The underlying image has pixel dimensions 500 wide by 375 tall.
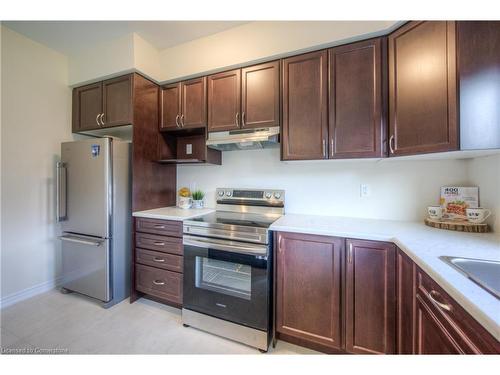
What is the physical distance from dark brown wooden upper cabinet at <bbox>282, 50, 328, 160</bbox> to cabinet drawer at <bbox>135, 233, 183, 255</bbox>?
123 centimetres

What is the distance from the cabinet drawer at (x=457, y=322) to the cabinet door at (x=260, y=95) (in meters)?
1.42

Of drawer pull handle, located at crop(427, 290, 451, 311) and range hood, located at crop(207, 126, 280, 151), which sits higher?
range hood, located at crop(207, 126, 280, 151)

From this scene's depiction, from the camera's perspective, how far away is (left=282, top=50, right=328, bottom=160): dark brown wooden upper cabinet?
1592 millimetres

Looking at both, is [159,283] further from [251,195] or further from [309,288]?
[309,288]

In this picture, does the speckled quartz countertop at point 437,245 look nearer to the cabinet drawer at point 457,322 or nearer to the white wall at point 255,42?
the cabinet drawer at point 457,322

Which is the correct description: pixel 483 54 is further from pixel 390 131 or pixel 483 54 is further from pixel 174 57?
pixel 174 57

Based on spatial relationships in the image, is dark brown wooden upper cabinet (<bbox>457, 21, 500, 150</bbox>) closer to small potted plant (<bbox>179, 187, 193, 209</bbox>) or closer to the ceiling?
the ceiling

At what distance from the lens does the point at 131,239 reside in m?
2.03

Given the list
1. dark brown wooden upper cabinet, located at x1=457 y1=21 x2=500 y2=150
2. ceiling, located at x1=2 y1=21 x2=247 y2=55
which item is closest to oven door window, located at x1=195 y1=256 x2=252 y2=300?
dark brown wooden upper cabinet, located at x1=457 y1=21 x2=500 y2=150

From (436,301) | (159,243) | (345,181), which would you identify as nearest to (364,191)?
(345,181)

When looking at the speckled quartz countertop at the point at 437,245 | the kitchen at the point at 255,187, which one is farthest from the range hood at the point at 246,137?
the speckled quartz countertop at the point at 437,245

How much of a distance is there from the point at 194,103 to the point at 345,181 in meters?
1.65
